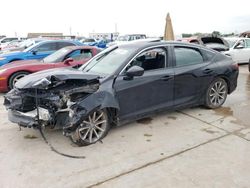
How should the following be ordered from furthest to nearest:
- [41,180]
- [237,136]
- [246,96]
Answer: [246,96]
[237,136]
[41,180]

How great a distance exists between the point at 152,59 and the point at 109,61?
0.77m

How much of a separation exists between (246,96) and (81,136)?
15.4 ft

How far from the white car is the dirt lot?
773cm

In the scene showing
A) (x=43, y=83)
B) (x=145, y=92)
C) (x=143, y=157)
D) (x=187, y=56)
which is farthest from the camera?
(x=187, y=56)

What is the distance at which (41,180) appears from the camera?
114 inches

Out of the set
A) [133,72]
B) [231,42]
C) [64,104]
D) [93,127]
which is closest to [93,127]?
[93,127]

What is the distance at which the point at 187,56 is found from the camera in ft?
15.8

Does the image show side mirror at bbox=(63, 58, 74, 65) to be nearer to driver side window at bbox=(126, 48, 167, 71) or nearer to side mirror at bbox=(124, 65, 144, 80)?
driver side window at bbox=(126, 48, 167, 71)

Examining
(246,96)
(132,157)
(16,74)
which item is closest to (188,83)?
(132,157)

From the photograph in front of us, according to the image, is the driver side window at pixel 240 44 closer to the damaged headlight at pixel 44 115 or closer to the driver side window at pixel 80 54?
the driver side window at pixel 80 54

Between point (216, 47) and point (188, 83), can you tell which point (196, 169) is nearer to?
point (188, 83)

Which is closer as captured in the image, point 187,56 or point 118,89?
point 118,89

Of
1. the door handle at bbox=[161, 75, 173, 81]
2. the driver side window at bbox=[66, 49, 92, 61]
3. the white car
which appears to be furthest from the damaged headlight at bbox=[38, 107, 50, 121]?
the white car

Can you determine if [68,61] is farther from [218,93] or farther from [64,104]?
[218,93]
